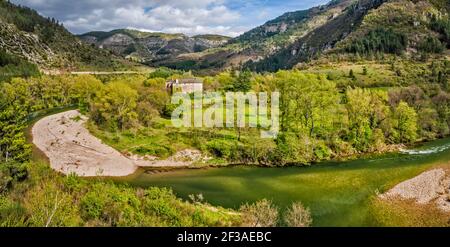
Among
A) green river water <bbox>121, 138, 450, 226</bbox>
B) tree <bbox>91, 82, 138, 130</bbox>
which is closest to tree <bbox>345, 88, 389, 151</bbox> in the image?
green river water <bbox>121, 138, 450, 226</bbox>

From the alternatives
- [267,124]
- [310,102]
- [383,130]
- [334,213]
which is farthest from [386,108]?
[334,213]

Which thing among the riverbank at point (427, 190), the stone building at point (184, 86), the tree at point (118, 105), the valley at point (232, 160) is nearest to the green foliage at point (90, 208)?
the valley at point (232, 160)

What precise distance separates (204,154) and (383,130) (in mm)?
39230

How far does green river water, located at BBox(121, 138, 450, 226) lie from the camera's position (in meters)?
44.9

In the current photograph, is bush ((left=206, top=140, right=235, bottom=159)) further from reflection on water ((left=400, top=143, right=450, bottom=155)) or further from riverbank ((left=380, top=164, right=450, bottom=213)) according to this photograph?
reflection on water ((left=400, top=143, right=450, bottom=155))

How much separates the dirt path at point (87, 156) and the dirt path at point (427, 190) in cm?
3472

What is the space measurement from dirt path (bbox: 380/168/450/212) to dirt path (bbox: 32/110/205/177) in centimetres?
3472

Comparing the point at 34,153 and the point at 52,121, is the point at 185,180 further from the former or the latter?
the point at 52,121

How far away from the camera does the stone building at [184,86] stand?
13050 centimetres

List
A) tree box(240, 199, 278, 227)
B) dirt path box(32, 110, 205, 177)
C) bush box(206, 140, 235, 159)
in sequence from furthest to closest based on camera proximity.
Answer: bush box(206, 140, 235, 159) → dirt path box(32, 110, 205, 177) → tree box(240, 199, 278, 227)

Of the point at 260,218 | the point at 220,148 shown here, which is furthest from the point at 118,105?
the point at 260,218

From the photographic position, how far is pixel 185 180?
2295 inches

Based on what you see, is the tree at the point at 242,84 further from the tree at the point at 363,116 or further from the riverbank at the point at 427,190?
the riverbank at the point at 427,190
